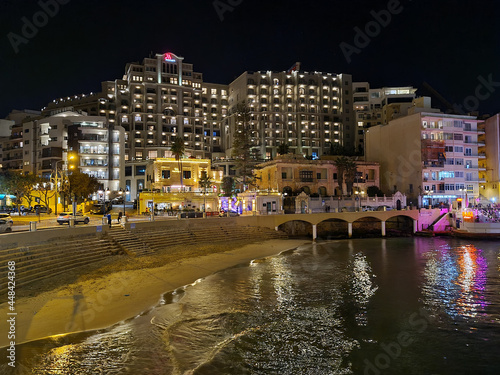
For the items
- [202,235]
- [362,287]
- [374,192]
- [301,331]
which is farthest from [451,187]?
[301,331]

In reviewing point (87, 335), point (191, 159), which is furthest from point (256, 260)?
point (191, 159)

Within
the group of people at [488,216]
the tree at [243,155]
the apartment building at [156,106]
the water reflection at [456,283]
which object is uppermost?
the apartment building at [156,106]

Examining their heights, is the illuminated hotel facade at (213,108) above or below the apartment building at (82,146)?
above

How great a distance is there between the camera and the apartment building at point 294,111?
121500mm

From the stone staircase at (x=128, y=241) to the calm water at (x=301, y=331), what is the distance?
9323 millimetres

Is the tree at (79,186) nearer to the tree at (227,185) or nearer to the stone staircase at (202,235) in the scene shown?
the stone staircase at (202,235)

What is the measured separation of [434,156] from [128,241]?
6769cm

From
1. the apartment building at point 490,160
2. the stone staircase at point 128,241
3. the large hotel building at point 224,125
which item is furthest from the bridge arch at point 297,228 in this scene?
the apartment building at point 490,160

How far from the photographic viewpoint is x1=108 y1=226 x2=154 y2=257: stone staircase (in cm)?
3344

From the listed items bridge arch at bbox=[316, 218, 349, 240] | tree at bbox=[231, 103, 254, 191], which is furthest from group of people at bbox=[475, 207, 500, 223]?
tree at bbox=[231, 103, 254, 191]

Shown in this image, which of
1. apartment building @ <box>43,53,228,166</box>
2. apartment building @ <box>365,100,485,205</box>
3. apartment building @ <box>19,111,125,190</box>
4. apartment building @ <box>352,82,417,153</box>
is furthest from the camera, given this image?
apartment building @ <box>352,82,417,153</box>

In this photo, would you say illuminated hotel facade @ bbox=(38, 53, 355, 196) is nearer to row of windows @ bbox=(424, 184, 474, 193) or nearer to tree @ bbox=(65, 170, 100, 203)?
row of windows @ bbox=(424, 184, 474, 193)

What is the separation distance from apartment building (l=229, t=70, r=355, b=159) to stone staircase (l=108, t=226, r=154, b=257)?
3381 inches

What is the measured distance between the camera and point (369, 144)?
91188 mm
